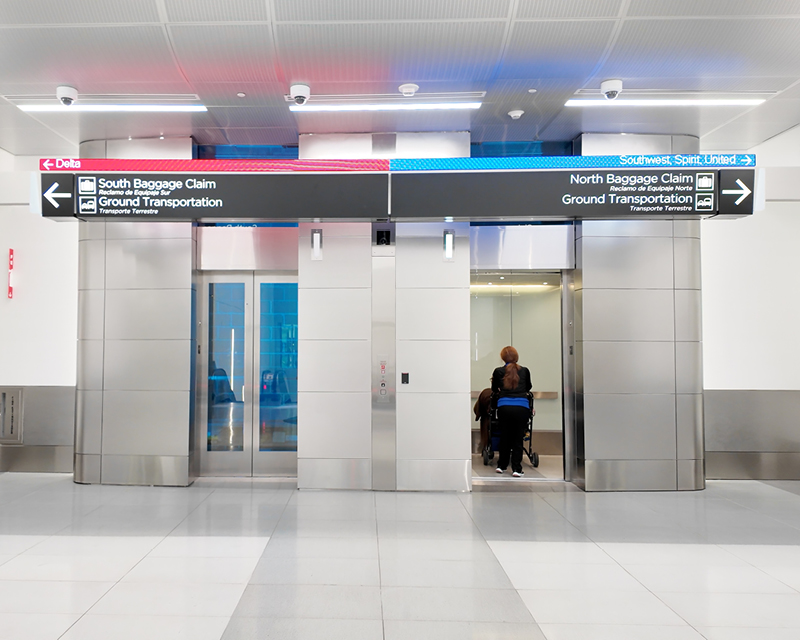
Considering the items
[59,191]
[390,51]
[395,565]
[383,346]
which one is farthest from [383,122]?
[395,565]

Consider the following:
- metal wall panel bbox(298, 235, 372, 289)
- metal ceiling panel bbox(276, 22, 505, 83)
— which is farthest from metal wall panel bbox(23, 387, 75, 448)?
metal ceiling panel bbox(276, 22, 505, 83)

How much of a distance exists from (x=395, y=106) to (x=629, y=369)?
12.7 feet

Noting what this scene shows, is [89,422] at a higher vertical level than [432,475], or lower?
higher

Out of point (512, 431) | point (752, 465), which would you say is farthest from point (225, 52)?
point (752, 465)

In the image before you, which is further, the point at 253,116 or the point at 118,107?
the point at 253,116

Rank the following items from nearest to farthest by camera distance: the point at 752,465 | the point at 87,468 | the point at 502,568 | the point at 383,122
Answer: the point at 502,568 → the point at 383,122 → the point at 87,468 → the point at 752,465

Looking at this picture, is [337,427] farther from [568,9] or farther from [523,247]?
[568,9]

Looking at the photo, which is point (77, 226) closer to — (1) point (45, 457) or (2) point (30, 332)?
(2) point (30, 332)

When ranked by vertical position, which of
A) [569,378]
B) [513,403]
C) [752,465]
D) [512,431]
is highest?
[569,378]

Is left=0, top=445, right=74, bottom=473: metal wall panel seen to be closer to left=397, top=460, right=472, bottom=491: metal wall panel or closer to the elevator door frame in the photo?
left=397, top=460, right=472, bottom=491: metal wall panel

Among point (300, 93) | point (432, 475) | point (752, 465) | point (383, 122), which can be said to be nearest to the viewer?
point (300, 93)

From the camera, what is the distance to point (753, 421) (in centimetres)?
745

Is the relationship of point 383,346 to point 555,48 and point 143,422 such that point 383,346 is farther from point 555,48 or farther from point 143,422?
point 555,48

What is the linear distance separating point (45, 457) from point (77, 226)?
294 centimetres
